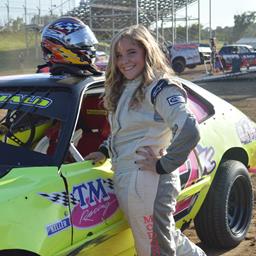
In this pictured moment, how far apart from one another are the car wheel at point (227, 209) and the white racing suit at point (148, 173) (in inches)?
40.0

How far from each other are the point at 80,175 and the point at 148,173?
1.22ft

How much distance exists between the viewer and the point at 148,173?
9.32ft

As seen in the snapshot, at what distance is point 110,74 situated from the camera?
3053 millimetres

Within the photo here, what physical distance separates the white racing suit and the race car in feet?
0.49

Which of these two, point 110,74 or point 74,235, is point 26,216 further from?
point 110,74

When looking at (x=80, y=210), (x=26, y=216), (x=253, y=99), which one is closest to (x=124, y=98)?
(x=80, y=210)

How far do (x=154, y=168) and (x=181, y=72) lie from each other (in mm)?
30266

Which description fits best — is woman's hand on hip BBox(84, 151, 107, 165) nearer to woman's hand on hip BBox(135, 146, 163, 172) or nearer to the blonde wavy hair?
woman's hand on hip BBox(135, 146, 163, 172)

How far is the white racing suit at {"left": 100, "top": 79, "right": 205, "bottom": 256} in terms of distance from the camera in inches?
110

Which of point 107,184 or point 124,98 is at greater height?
point 124,98

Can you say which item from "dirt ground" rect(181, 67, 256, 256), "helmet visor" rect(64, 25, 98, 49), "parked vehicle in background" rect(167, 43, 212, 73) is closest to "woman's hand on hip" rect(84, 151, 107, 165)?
"helmet visor" rect(64, 25, 98, 49)

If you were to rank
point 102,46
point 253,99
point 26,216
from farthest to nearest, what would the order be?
point 102,46 → point 253,99 → point 26,216

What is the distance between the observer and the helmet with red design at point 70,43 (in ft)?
11.1

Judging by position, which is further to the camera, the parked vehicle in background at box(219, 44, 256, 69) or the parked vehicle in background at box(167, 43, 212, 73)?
the parked vehicle in background at box(167, 43, 212, 73)
